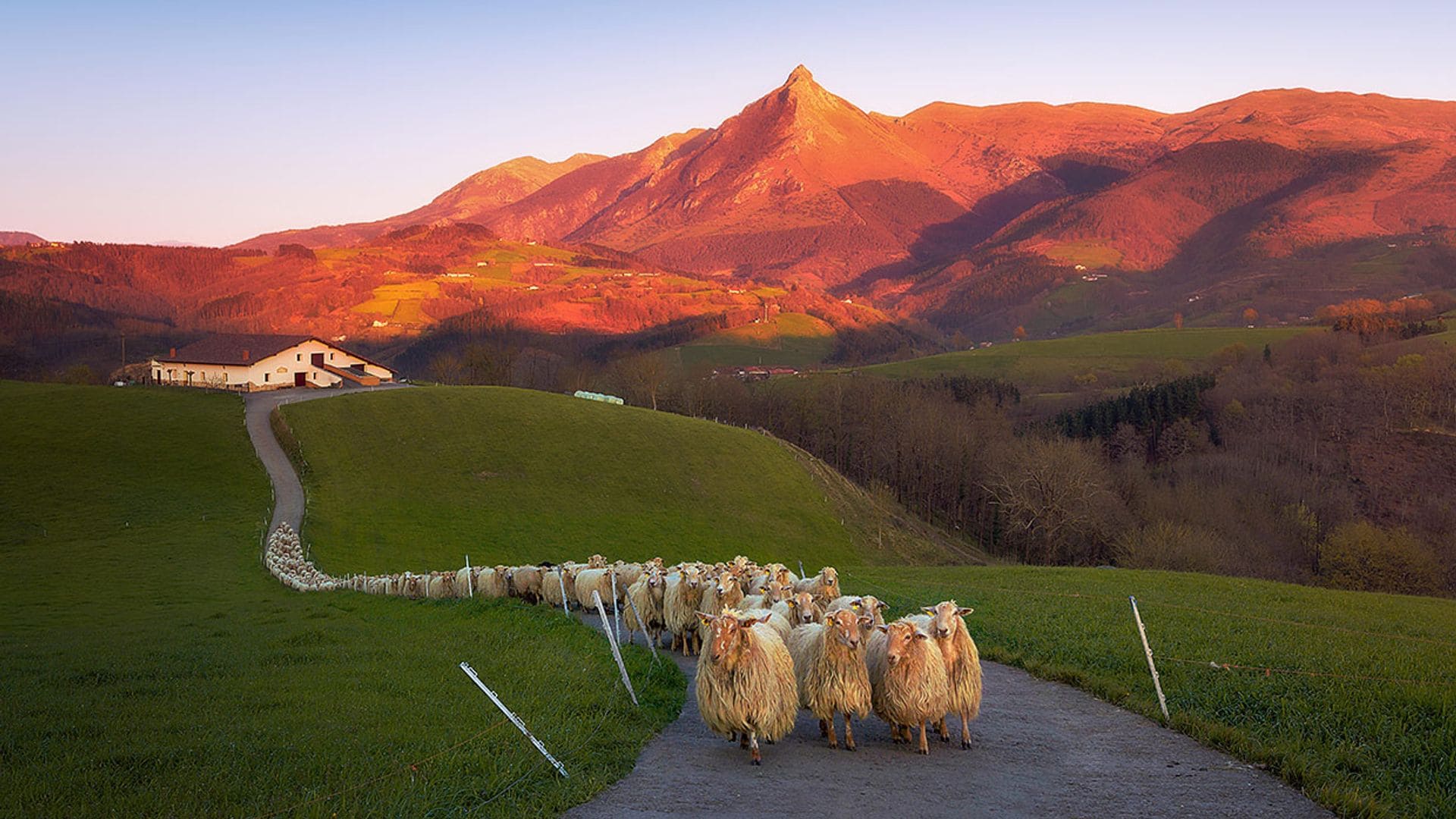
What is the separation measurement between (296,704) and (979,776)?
9466mm

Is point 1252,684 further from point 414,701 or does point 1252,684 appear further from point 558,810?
point 414,701

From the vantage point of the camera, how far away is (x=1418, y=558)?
6819cm

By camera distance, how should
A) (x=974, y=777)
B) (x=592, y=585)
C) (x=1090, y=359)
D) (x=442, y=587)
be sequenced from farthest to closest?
(x=1090, y=359) < (x=442, y=587) < (x=592, y=585) < (x=974, y=777)

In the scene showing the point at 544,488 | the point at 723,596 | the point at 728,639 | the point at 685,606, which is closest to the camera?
the point at 728,639

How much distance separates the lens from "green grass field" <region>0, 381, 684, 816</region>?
984 cm

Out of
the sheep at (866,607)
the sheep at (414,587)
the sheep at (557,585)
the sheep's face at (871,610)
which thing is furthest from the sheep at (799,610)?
the sheep at (414,587)

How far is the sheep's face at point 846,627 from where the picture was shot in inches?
524

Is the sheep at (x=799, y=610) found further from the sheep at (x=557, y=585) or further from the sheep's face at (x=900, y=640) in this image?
the sheep at (x=557, y=585)

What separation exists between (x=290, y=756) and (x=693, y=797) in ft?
15.1

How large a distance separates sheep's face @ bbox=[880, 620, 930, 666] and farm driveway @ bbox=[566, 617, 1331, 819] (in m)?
1.30

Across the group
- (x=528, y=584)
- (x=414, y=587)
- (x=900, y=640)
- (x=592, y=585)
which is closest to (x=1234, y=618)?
(x=900, y=640)

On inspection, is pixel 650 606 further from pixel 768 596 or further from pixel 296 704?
pixel 296 704

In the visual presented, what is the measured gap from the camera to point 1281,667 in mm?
16312

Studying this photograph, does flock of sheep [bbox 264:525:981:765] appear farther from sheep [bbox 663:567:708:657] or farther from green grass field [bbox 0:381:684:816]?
sheep [bbox 663:567:708:657]
